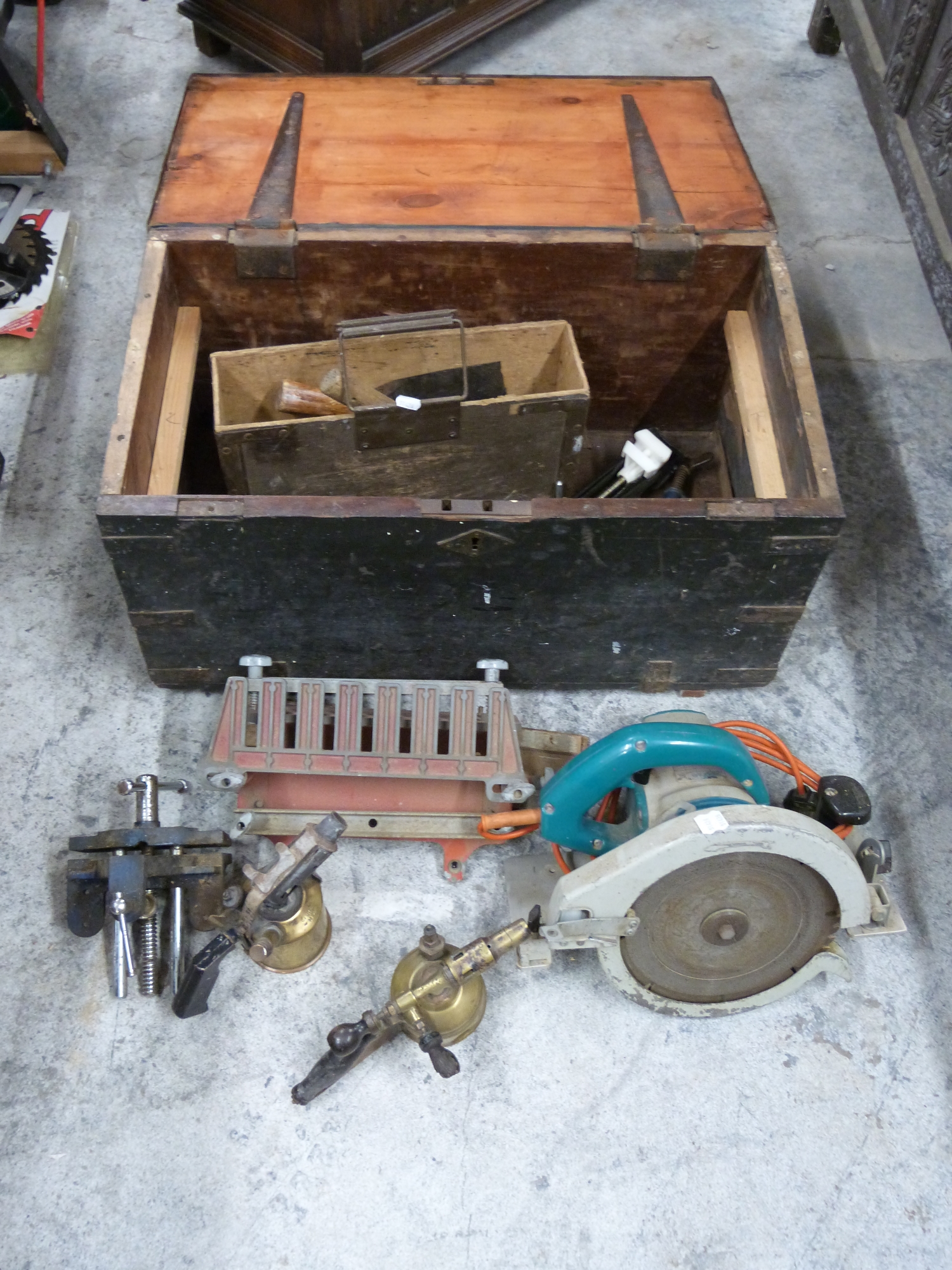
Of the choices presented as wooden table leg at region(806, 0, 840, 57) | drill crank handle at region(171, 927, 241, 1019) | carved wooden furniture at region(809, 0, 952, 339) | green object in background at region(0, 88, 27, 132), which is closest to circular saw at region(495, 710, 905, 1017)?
drill crank handle at region(171, 927, 241, 1019)

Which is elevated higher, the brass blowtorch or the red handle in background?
the red handle in background

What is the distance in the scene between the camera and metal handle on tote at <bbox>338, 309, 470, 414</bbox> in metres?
2.02

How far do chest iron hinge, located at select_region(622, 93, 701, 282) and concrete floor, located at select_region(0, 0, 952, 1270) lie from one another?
0.73 metres

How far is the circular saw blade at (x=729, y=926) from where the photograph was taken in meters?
1.61

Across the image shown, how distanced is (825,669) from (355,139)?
1467mm

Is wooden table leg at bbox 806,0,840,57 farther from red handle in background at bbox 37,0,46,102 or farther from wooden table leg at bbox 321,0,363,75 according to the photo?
red handle in background at bbox 37,0,46,102

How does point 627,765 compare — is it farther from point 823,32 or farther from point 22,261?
point 823,32

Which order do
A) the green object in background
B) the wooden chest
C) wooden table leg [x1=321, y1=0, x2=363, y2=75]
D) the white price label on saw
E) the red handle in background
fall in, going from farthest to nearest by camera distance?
1. the red handle in background
2. the green object in background
3. wooden table leg [x1=321, y1=0, x2=363, y2=75]
4. the wooden chest
5. the white price label on saw

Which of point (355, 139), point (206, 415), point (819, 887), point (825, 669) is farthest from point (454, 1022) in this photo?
point (355, 139)

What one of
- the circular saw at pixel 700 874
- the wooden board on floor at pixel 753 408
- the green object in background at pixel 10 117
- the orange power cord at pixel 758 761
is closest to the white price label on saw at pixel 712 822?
the circular saw at pixel 700 874

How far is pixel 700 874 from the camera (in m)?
1.60

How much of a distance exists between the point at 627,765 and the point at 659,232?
109 cm

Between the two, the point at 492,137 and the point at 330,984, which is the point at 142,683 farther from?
the point at 492,137

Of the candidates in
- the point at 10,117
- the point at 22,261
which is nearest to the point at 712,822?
the point at 22,261
